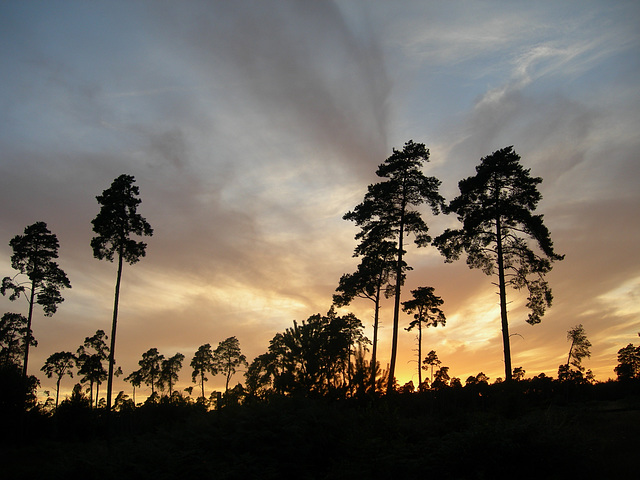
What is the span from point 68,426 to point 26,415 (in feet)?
11.7

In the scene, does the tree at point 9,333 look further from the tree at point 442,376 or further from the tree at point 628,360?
the tree at point 628,360

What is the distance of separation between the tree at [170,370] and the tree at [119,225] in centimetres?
5168

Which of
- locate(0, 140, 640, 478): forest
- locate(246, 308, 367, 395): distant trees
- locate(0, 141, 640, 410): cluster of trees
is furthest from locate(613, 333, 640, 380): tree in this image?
locate(246, 308, 367, 395): distant trees

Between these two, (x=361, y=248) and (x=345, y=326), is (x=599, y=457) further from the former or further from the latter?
(x=345, y=326)

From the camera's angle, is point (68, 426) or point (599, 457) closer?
point (599, 457)

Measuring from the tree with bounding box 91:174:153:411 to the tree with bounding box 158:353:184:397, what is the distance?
170ft

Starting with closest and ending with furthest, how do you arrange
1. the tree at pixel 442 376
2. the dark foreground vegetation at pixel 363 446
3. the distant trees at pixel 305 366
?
the dark foreground vegetation at pixel 363 446
the distant trees at pixel 305 366
the tree at pixel 442 376

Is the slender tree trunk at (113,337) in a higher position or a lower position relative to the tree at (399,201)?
lower

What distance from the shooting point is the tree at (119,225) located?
1132 inches

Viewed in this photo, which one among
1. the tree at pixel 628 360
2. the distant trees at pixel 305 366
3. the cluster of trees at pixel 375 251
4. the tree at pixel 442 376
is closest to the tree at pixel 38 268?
the cluster of trees at pixel 375 251

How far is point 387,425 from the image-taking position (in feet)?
52.1

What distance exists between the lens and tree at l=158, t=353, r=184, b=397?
74812 millimetres

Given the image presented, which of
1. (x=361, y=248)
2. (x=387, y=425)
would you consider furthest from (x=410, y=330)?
(x=387, y=425)

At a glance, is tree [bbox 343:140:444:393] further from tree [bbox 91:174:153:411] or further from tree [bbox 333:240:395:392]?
tree [bbox 91:174:153:411]
